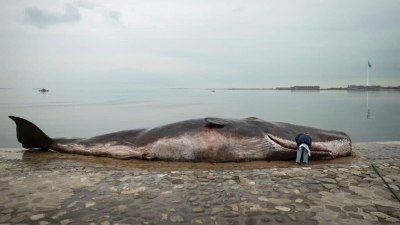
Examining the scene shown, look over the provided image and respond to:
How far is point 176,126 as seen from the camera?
9.05 m

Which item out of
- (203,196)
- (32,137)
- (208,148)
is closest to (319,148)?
(208,148)

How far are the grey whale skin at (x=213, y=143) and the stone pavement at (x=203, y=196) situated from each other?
2.22 meters

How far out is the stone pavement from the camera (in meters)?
3.86

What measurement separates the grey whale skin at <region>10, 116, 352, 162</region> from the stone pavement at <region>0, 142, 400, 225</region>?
7.27 ft

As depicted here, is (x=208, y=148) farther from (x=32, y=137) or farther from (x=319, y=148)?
(x=32, y=137)

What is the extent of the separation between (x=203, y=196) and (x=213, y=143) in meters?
3.88

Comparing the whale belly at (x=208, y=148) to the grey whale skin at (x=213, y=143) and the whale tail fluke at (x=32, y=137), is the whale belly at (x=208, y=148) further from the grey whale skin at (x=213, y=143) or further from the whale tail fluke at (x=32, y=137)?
the whale tail fluke at (x=32, y=137)

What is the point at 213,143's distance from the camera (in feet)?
27.9

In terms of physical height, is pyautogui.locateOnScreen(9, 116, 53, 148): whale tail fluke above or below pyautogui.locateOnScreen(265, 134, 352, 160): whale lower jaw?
above

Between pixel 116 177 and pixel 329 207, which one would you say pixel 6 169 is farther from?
pixel 329 207

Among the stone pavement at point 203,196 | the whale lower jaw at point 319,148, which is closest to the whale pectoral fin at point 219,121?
the whale lower jaw at point 319,148

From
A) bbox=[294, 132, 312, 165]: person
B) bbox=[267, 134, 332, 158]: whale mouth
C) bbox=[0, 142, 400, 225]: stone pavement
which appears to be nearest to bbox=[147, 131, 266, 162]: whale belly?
bbox=[267, 134, 332, 158]: whale mouth

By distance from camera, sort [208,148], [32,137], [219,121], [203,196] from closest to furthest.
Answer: [203,196], [208,148], [219,121], [32,137]

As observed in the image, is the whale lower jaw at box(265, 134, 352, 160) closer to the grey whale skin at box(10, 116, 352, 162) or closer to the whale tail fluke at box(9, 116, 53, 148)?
the grey whale skin at box(10, 116, 352, 162)
